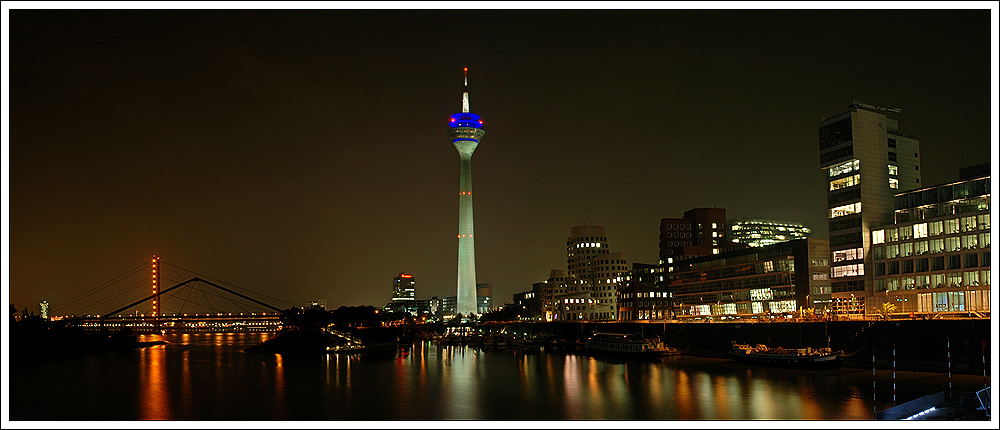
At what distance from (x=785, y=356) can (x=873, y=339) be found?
865 centimetres

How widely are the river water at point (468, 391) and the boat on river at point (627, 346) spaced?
10.3 feet

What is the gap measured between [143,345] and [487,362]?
95.7 metres

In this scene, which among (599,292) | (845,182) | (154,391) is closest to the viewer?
(154,391)

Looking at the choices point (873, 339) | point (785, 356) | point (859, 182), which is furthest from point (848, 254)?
point (785, 356)

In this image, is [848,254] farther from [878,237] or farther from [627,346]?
[627,346]

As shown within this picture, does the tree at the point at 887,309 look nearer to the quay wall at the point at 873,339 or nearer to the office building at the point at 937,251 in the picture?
the office building at the point at 937,251

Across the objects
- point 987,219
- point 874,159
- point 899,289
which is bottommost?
point 899,289

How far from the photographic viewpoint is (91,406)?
58.2 m

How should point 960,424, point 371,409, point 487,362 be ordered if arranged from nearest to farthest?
point 960,424, point 371,409, point 487,362

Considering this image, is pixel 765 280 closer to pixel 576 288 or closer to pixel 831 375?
pixel 831 375

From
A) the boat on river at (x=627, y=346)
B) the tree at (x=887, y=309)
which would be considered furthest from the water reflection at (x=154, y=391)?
the tree at (x=887, y=309)

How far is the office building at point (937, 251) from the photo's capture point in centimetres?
7788

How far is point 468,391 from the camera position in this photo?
215 ft

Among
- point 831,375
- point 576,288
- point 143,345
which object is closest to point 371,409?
point 831,375
